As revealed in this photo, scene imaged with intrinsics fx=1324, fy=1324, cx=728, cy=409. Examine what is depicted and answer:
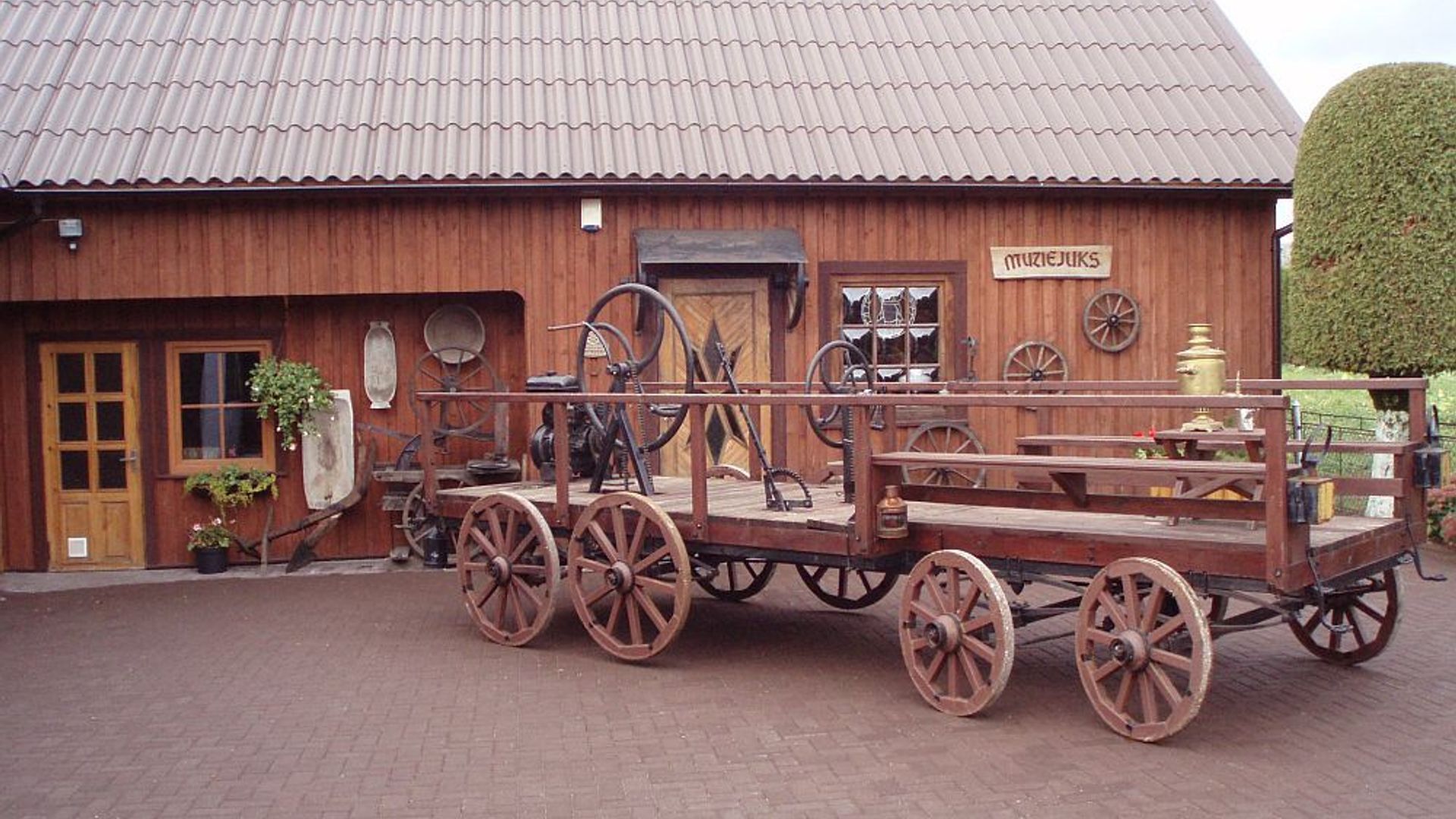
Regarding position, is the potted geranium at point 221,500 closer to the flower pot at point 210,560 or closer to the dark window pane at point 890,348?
the flower pot at point 210,560

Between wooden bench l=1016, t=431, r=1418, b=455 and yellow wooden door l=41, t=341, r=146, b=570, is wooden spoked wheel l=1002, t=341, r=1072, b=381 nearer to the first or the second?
wooden bench l=1016, t=431, r=1418, b=455

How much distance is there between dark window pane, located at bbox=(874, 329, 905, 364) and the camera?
11188 mm

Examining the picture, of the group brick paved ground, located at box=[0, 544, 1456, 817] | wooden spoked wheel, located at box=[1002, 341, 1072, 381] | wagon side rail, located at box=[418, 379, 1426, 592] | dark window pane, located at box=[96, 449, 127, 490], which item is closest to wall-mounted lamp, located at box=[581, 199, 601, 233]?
wagon side rail, located at box=[418, 379, 1426, 592]

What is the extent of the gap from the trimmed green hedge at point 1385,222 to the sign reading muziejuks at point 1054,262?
1.62 metres

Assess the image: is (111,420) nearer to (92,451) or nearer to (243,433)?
(92,451)

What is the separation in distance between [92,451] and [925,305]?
709cm

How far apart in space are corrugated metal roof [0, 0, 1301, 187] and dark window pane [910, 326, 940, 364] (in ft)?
4.25

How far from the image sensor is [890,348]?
11.2 m

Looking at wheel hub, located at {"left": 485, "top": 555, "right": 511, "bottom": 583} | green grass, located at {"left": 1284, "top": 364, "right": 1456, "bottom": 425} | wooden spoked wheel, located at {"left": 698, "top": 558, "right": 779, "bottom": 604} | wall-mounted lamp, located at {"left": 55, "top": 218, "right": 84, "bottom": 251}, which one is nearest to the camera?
wheel hub, located at {"left": 485, "top": 555, "right": 511, "bottom": 583}

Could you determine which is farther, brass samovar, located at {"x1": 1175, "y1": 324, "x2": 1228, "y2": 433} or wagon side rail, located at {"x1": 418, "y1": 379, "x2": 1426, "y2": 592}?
brass samovar, located at {"x1": 1175, "y1": 324, "x2": 1228, "y2": 433}

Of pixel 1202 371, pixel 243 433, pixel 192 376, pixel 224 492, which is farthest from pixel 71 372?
pixel 1202 371

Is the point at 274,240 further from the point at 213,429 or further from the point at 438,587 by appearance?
the point at 438,587

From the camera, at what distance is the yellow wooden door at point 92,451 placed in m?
11.0

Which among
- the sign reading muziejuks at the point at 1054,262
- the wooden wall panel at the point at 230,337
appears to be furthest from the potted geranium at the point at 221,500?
the sign reading muziejuks at the point at 1054,262
